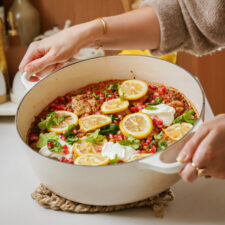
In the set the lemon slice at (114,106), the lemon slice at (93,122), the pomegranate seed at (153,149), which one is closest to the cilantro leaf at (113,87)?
the lemon slice at (114,106)

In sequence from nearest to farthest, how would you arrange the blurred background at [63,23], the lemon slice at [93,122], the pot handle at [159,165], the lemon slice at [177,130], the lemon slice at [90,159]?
the pot handle at [159,165] → the lemon slice at [90,159] → the lemon slice at [177,130] → the lemon slice at [93,122] → the blurred background at [63,23]

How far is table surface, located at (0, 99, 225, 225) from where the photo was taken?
1.12 m

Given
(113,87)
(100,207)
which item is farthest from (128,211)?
(113,87)

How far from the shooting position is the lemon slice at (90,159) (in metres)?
1.09

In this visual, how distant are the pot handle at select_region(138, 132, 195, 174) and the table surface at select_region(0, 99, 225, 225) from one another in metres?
0.23

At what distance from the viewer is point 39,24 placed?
254cm

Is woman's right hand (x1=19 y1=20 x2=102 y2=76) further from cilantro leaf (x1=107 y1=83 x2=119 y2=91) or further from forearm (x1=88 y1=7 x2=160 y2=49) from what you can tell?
cilantro leaf (x1=107 y1=83 x2=119 y2=91)

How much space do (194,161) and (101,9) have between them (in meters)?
1.87

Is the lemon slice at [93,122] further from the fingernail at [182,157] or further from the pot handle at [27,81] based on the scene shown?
the fingernail at [182,157]

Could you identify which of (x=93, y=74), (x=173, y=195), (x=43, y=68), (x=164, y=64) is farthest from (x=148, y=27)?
A: (x=173, y=195)

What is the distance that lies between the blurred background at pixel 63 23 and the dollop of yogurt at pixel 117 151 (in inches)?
42.6

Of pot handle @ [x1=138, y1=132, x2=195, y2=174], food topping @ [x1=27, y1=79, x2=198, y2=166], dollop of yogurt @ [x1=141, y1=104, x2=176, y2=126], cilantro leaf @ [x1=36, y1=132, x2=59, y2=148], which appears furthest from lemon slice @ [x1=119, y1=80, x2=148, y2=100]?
pot handle @ [x1=138, y1=132, x2=195, y2=174]

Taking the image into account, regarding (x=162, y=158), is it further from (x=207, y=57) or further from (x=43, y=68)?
(x=207, y=57)

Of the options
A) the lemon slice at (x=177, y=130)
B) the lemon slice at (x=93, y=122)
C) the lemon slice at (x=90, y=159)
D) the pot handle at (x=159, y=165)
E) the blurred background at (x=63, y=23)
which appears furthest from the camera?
the blurred background at (x=63, y=23)
